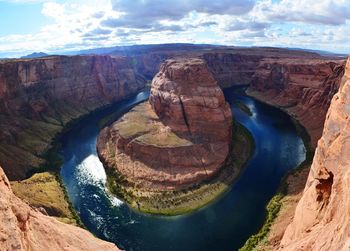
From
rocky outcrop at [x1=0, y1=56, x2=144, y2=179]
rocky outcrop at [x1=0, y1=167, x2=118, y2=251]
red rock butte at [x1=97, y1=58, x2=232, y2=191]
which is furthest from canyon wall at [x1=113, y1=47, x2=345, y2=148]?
rocky outcrop at [x1=0, y1=167, x2=118, y2=251]

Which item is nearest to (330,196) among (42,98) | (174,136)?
→ (174,136)

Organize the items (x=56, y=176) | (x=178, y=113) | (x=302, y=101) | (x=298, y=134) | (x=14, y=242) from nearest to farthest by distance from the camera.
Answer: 1. (x=14, y=242)
2. (x=56, y=176)
3. (x=178, y=113)
4. (x=298, y=134)
5. (x=302, y=101)

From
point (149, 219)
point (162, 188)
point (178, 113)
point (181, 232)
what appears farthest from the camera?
point (178, 113)

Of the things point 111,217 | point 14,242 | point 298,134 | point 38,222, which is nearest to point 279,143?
point 298,134

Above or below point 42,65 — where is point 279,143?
below

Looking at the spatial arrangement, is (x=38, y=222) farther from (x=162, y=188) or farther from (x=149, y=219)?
(x=162, y=188)

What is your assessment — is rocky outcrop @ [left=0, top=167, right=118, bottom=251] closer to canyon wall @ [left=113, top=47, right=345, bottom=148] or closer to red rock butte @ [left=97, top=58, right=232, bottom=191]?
red rock butte @ [left=97, top=58, right=232, bottom=191]

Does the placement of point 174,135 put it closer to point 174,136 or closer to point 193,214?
point 174,136
